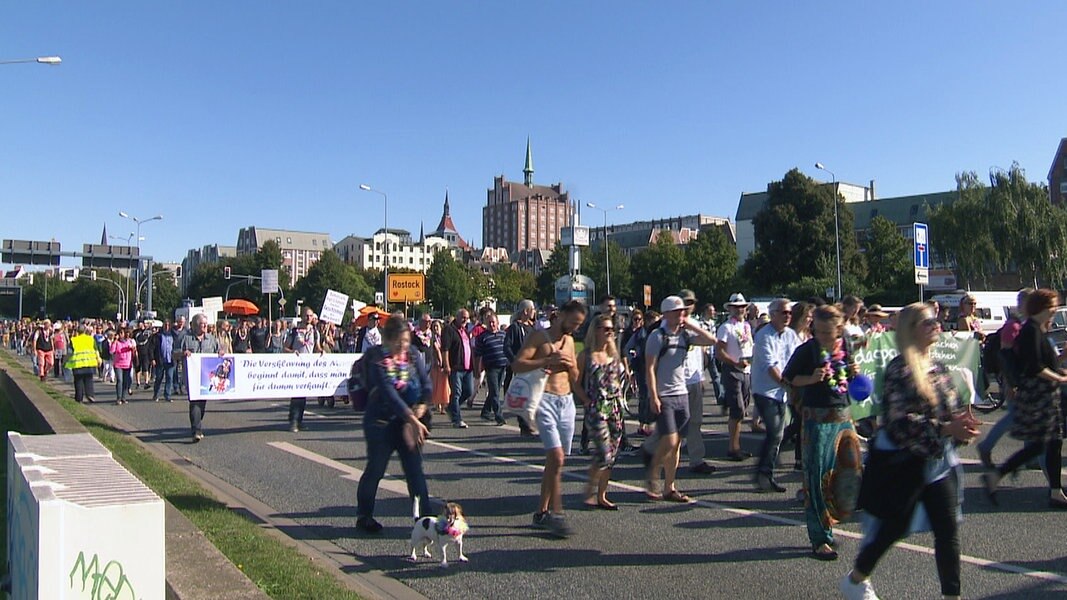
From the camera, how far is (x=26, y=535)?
363 cm

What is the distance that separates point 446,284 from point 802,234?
1564 inches

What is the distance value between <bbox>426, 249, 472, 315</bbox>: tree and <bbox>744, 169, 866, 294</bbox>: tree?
35765 mm

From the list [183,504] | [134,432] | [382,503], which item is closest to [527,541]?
[382,503]

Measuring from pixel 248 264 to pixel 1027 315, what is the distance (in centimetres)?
10532

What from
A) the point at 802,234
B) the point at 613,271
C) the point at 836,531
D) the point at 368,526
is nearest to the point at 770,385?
the point at 836,531

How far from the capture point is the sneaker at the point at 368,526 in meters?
7.24

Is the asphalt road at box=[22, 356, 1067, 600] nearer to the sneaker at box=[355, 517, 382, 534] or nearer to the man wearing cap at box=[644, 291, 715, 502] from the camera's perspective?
the sneaker at box=[355, 517, 382, 534]

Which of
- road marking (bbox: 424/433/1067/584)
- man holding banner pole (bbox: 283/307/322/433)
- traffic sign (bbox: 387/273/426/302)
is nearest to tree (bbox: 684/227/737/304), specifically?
traffic sign (bbox: 387/273/426/302)

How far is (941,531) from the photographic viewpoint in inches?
185

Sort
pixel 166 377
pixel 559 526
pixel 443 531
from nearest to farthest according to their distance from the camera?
pixel 443 531, pixel 559 526, pixel 166 377

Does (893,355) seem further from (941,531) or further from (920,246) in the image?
Answer: (920,246)

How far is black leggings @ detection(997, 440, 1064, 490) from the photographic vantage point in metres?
7.42

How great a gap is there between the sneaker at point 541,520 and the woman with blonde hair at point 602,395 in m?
0.63

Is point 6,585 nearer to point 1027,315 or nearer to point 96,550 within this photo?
point 96,550
